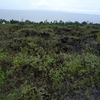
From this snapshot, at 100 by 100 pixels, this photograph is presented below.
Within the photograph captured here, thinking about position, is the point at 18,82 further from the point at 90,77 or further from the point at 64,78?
the point at 90,77

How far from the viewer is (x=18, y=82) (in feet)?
9.12

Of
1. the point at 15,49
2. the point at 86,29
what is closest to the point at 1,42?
the point at 15,49

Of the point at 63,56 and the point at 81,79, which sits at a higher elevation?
the point at 63,56

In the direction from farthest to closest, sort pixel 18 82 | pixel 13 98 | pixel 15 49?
1. pixel 15 49
2. pixel 18 82
3. pixel 13 98

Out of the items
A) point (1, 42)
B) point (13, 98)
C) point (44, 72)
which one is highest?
point (1, 42)

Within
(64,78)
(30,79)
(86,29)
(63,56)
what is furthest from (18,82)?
(86,29)

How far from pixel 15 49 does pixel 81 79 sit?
1491 millimetres

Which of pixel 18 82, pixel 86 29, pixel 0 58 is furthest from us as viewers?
pixel 86 29

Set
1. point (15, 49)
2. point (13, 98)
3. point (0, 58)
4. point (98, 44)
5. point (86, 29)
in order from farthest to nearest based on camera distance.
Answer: point (86, 29) → point (98, 44) → point (15, 49) → point (0, 58) → point (13, 98)

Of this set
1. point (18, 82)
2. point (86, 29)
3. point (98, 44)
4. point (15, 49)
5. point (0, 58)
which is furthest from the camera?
point (86, 29)

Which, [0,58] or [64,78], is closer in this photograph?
[64,78]

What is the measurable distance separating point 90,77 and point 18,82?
1.03 metres

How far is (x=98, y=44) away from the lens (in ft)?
13.8

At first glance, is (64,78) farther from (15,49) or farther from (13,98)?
(15,49)
